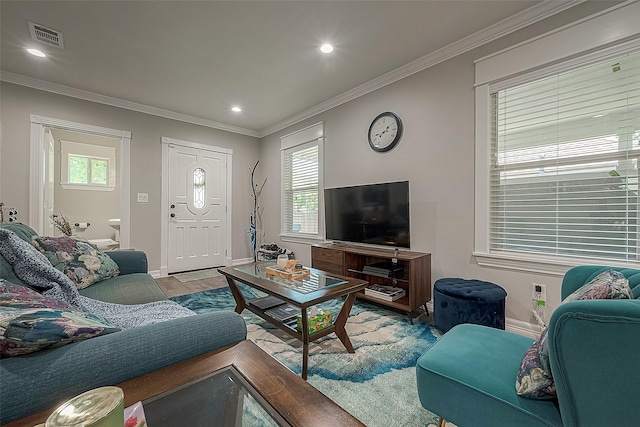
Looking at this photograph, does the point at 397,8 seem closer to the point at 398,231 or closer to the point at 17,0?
the point at 398,231

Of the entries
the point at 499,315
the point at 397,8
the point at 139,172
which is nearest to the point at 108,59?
the point at 139,172

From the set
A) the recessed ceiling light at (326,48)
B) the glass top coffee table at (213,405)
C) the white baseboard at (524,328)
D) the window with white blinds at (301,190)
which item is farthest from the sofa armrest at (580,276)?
the window with white blinds at (301,190)

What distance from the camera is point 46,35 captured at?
2.35m

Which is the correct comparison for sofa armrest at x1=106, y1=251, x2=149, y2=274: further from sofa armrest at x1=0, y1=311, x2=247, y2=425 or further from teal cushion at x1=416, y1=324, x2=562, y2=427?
teal cushion at x1=416, y1=324, x2=562, y2=427

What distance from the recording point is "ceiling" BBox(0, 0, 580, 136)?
6.75 ft

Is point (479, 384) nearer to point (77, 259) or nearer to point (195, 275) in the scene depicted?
point (77, 259)

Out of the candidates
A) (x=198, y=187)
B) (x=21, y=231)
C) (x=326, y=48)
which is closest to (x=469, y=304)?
(x=326, y=48)

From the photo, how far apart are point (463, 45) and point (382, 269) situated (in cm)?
224

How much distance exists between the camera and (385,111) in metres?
3.11

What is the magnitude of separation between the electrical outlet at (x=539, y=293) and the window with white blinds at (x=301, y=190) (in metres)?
2.63

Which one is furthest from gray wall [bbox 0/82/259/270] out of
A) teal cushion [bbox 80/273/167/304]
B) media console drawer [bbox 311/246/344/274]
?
media console drawer [bbox 311/246/344/274]

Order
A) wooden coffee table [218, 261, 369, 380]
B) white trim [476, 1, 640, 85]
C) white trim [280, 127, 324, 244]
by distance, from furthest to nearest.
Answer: white trim [280, 127, 324, 244] < white trim [476, 1, 640, 85] < wooden coffee table [218, 261, 369, 380]

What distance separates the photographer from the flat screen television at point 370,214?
8.84 ft

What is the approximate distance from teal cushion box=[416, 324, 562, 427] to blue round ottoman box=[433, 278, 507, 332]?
0.73m
